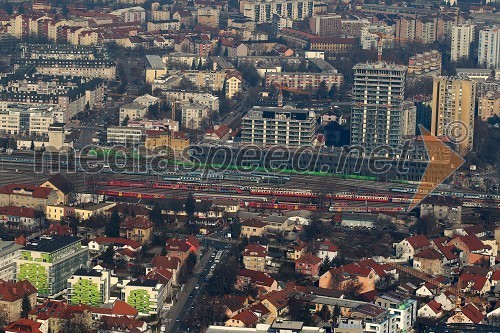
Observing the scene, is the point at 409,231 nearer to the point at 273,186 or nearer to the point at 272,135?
the point at 273,186

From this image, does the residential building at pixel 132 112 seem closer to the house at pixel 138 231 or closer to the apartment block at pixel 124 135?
the apartment block at pixel 124 135

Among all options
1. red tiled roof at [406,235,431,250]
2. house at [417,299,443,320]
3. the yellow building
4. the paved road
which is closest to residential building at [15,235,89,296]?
the paved road

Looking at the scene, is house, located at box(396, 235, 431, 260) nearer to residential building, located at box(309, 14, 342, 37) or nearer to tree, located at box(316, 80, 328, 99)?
tree, located at box(316, 80, 328, 99)

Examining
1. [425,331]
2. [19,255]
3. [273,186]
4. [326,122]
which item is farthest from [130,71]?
[425,331]

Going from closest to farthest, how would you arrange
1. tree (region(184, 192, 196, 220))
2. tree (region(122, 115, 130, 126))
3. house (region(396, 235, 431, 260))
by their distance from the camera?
house (region(396, 235, 431, 260)), tree (region(184, 192, 196, 220)), tree (region(122, 115, 130, 126))

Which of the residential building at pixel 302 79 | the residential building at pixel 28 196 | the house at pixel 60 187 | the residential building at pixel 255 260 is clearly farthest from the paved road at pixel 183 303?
the residential building at pixel 302 79

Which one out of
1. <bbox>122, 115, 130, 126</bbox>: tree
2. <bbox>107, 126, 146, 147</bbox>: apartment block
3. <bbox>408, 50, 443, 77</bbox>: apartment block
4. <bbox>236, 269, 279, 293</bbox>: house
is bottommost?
<bbox>236, 269, 279, 293</bbox>: house

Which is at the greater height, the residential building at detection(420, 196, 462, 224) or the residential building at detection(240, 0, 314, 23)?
the residential building at detection(240, 0, 314, 23)
